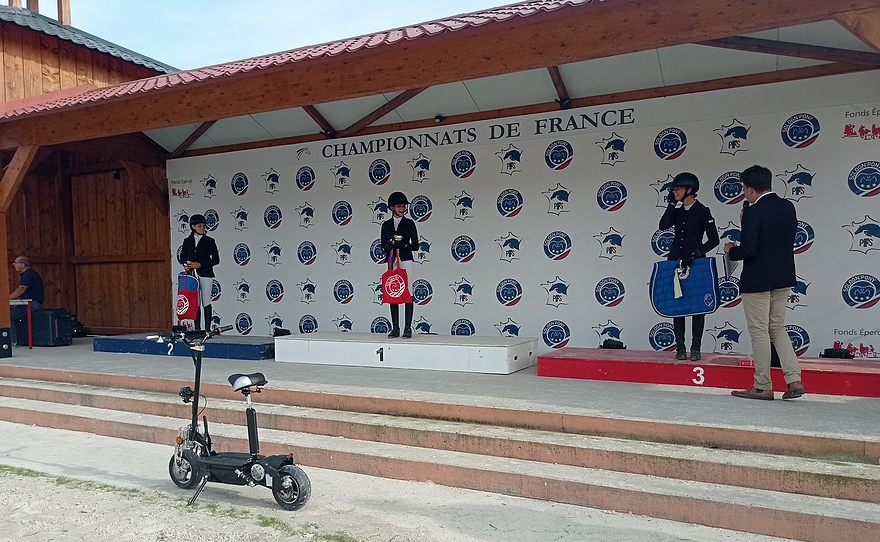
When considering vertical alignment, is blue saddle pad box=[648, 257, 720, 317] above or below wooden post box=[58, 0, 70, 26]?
below

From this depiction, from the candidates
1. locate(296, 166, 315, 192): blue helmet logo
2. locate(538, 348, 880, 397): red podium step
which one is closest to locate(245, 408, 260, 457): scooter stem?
locate(538, 348, 880, 397): red podium step

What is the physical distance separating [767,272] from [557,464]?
1790mm

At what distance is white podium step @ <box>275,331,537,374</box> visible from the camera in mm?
5578

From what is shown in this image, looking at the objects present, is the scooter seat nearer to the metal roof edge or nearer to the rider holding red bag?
the rider holding red bag

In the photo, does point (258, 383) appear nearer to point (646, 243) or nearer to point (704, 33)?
point (704, 33)

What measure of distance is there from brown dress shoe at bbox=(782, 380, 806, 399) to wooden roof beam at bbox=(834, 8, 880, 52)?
6.54 ft

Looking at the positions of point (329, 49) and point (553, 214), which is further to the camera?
point (553, 214)

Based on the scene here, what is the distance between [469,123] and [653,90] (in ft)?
6.45

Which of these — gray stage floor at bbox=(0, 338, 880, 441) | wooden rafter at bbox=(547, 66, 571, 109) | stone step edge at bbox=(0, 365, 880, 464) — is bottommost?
stone step edge at bbox=(0, 365, 880, 464)

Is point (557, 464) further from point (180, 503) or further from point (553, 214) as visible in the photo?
point (553, 214)

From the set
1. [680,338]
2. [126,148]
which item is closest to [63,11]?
[126,148]

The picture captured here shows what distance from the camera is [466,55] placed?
4699 mm

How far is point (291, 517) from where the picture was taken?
3.31 metres

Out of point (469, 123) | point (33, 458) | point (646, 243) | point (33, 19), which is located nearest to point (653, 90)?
point (646, 243)
